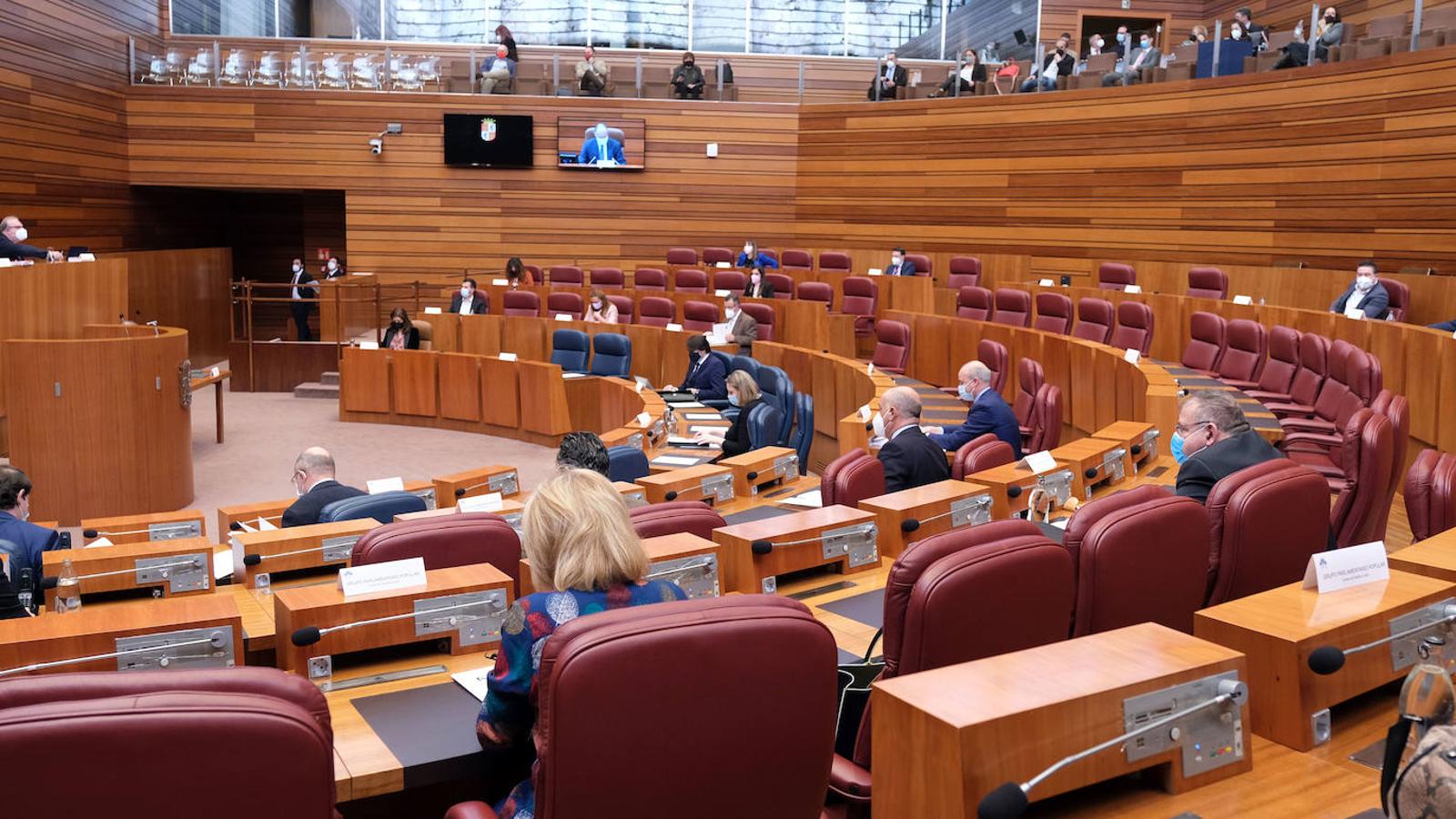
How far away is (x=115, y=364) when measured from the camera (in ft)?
25.9

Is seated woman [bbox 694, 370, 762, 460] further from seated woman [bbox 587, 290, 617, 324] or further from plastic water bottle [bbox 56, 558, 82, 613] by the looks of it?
seated woman [bbox 587, 290, 617, 324]

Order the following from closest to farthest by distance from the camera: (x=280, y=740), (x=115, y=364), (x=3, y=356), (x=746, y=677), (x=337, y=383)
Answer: (x=280, y=740) → (x=746, y=677) → (x=115, y=364) → (x=3, y=356) → (x=337, y=383)

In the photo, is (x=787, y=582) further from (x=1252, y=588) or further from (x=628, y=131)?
(x=628, y=131)

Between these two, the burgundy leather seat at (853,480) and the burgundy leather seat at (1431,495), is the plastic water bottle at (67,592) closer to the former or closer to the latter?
the burgundy leather seat at (853,480)

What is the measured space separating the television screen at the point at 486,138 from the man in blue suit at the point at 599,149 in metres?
0.70

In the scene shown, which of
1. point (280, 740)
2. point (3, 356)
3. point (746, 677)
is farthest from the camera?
point (3, 356)

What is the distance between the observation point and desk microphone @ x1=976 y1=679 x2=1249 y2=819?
1464 millimetres

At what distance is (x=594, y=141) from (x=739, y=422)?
9.50m

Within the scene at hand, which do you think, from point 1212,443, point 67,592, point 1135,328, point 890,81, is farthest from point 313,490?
point 890,81

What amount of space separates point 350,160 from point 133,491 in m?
8.15

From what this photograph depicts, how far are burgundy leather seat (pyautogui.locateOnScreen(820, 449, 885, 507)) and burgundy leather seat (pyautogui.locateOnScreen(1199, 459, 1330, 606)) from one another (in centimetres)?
146

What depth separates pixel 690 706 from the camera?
1.67 m

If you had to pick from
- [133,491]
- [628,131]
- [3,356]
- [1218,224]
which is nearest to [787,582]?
[133,491]

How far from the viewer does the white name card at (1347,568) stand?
2139mm
